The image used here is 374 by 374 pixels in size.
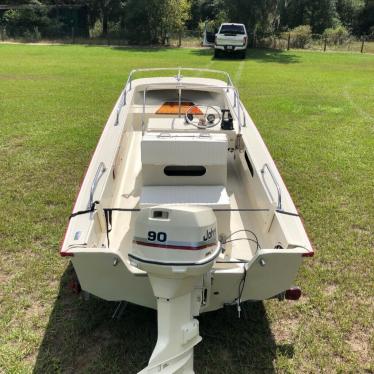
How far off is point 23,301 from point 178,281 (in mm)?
1670

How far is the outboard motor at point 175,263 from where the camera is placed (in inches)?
77.8

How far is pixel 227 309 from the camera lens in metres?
3.04

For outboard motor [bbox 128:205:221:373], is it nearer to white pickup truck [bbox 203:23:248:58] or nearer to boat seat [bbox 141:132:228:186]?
boat seat [bbox 141:132:228:186]

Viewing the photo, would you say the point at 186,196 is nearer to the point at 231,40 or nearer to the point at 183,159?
the point at 183,159

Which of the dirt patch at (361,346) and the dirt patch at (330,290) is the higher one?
the dirt patch at (330,290)

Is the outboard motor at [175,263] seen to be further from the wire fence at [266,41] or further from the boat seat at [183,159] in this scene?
the wire fence at [266,41]

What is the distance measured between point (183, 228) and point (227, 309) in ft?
4.34

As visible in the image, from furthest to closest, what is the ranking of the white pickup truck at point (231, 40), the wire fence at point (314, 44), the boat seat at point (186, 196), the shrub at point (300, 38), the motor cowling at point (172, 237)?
the shrub at point (300, 38) → the wire fence at point (314, 44) → the white pickup truck at point (231, 40) → the boat seat at point (186, 196) → the motor cowling at point (172, 237)

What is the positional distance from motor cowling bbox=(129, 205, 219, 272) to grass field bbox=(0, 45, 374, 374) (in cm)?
98

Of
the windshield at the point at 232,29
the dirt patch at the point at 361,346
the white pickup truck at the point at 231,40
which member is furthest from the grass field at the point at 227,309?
Answer: the windshield at the point at 232,29

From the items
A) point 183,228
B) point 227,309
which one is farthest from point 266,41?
point 183,228

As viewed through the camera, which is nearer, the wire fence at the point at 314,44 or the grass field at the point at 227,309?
the grass field at the point at 227,309

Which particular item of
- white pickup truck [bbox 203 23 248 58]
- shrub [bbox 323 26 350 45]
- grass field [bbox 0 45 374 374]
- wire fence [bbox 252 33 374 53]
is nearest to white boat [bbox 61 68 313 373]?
grass field [bbox 0 45 374 374]

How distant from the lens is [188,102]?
6.24 meters
